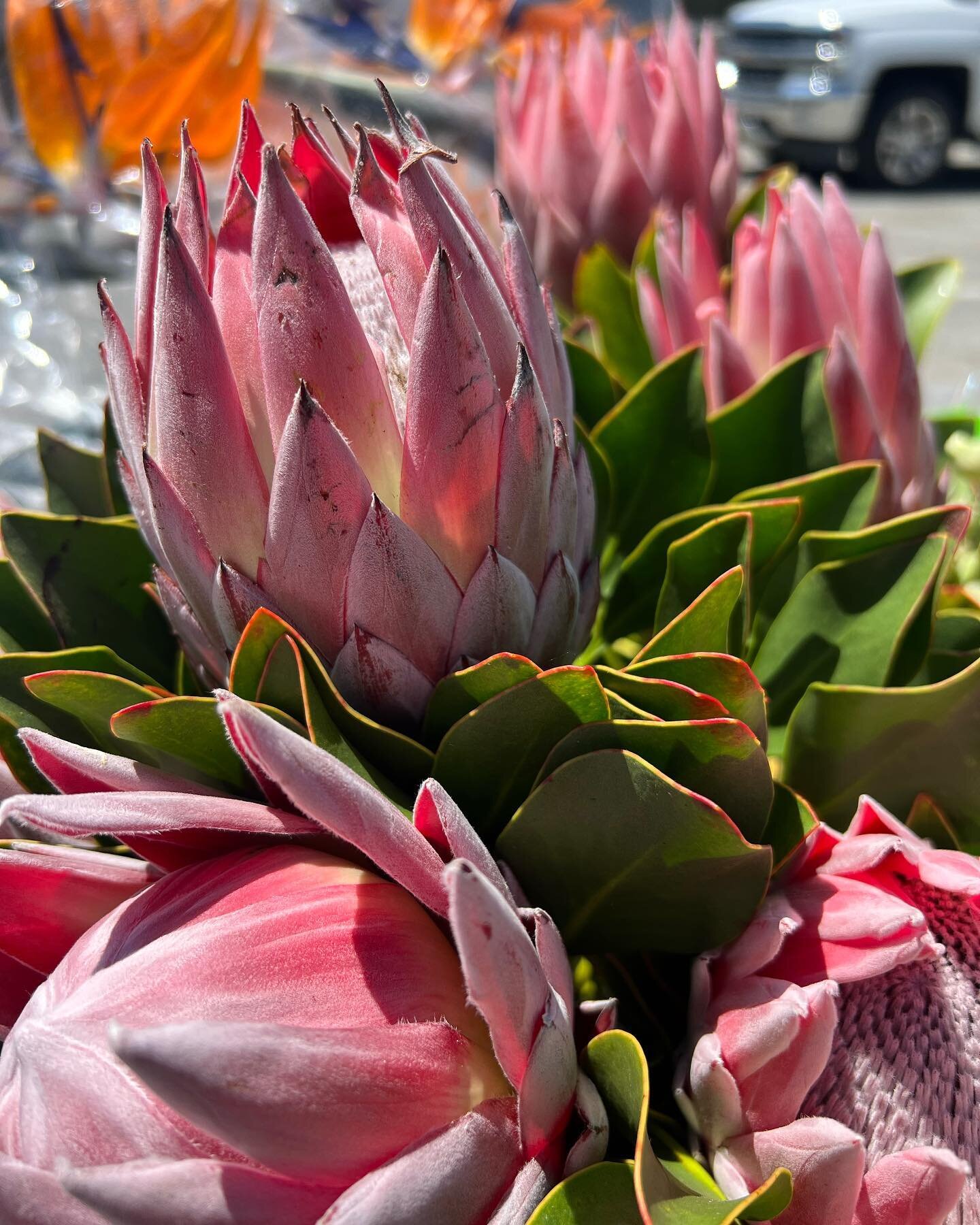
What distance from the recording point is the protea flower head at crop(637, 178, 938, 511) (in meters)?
0.75

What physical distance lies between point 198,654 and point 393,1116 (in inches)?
9.9

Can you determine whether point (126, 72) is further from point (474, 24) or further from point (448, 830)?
point (448, 830)

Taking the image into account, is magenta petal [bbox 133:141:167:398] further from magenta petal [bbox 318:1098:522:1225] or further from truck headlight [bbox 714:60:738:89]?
truck headlight [bbox 714:60:738:89]

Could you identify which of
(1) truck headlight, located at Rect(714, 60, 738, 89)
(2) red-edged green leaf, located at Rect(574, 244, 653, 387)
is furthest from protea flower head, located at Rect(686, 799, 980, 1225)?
(1) truck headlight, located at Rect(714, 60, 738, 89)

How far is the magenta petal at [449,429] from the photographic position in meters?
0.43

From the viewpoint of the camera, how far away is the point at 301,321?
1.42 feet

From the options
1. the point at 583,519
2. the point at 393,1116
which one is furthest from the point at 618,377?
the point at 393,1116

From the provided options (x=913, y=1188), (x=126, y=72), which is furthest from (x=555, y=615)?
(x=126, y=72)

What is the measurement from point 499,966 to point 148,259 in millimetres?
323

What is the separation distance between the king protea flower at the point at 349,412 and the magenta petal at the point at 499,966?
0.48ft

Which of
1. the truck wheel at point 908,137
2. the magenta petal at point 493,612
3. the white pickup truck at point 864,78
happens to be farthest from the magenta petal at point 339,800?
the truck wheel at point 908,137

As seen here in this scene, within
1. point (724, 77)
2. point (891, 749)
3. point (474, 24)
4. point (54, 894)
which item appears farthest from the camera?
point (474, 24)

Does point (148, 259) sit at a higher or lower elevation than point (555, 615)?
higher

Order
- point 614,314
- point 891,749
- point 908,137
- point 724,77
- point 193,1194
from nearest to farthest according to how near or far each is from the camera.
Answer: point 193,1194
point 891,749
point 614,314
point 724,77
point 908,137
